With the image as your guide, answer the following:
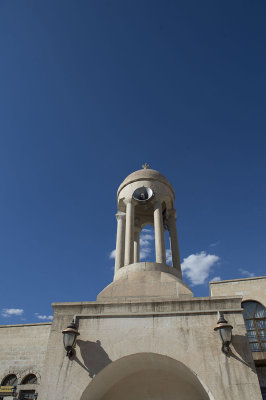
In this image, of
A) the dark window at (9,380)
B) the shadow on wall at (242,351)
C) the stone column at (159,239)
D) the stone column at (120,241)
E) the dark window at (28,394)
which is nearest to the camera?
the shadow on wall at (242,351)

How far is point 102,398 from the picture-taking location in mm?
A: 8344

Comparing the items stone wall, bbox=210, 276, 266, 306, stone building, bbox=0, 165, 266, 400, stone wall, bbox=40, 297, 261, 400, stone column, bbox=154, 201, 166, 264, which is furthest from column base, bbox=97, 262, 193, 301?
stone wall, bbox=210, 276, 266, 306

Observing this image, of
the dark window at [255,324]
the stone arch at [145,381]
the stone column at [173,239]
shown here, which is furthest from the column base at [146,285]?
the dark window at [255,324]

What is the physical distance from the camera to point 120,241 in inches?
500

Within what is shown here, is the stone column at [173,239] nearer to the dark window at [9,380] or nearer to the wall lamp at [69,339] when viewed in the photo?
the wall lamp at [69,339]

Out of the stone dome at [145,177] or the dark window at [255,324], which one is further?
the dark window at [255,324]

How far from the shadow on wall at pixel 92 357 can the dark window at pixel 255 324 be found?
37.2 feet

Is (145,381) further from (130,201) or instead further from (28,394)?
(28,394)

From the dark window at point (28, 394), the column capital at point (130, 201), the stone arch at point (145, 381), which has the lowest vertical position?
the stone arch at point (145, 381)

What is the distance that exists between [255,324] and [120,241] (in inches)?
387

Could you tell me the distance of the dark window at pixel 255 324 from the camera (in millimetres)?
15445

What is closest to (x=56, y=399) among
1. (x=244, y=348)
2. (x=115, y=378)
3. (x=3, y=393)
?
(x=115, y=378)

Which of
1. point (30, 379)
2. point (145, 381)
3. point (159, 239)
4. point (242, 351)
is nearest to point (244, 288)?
point (159, 239)

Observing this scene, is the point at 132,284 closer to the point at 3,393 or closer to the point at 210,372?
the point at 210,372
